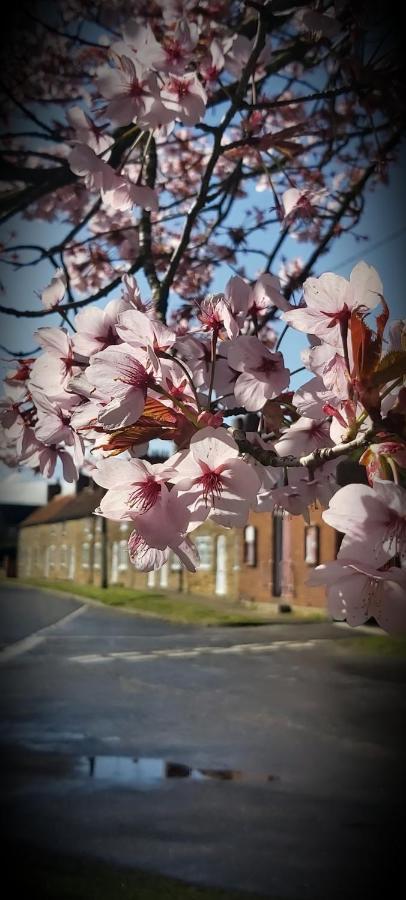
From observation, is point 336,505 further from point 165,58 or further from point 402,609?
point 165,58

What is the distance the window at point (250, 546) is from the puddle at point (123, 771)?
12.1 m

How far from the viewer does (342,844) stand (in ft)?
13.5

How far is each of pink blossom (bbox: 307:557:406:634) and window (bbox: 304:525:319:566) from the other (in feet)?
47.5

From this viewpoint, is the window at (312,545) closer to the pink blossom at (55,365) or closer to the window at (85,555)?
the window at (85,555)

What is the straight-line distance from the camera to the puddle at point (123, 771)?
511cm

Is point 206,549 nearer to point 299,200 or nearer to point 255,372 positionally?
point 299,200

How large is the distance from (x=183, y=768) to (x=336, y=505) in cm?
513

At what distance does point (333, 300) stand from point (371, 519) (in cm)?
27

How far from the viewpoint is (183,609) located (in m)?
16.7

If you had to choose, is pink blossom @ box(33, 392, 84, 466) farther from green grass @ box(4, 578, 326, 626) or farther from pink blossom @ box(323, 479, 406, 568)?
green grass @ box(4, 578, 326, 626)

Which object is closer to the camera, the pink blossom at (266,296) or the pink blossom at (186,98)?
the pink blossom at (266,296)

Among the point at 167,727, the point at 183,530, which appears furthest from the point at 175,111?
the point at 167,727

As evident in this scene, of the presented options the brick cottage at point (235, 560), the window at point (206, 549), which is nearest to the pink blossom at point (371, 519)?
the brick cottage at point (235, 560)

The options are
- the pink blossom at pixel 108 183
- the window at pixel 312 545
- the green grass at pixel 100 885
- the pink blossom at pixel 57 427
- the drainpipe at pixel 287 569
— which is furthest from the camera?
the drainpipe at pixel 287 569
